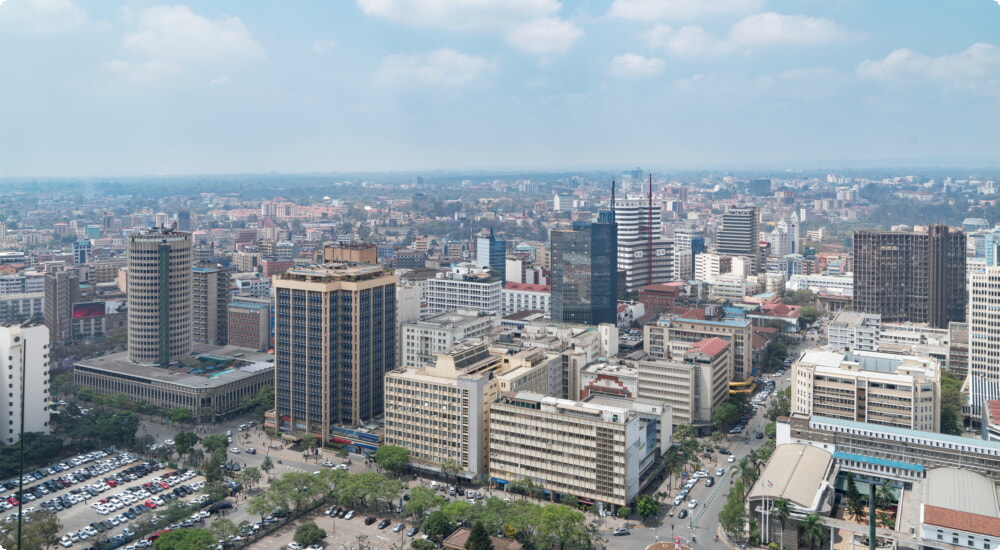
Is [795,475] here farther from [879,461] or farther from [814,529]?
[879,461]

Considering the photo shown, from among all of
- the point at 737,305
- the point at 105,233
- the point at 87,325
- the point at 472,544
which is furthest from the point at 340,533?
the point at 105,233

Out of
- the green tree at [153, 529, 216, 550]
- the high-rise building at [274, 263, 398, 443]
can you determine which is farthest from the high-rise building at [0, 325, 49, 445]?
the green tree at [153, 529, 216, 550]

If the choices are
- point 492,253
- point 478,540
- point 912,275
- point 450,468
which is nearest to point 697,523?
point 478,540

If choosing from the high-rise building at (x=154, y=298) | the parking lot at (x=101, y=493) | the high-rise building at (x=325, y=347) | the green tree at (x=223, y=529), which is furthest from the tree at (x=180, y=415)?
the green tree at (x=223, y=529)

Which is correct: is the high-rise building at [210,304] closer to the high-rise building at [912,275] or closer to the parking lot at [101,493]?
the parking lot at [101,493]

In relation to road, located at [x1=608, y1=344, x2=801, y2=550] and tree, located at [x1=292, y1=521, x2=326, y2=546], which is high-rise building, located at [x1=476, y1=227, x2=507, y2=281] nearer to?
road, located at [x1=608, y1=344, x2=801, y2=550]

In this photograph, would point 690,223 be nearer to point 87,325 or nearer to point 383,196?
point 383,196

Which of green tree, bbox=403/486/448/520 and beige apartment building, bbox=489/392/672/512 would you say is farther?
beige apartment building, bbox=489/392/672/512
